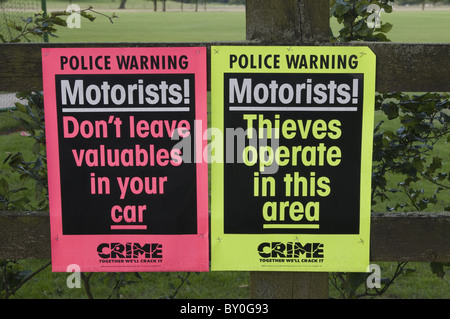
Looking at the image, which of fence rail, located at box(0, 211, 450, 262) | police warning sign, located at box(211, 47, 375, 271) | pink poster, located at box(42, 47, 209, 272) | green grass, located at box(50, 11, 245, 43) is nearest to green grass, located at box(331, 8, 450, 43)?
green grass, located at box(50, 11, 245, 43)

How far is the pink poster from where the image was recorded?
7.42 feet

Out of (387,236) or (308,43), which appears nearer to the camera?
(308,43)

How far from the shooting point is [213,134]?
228cm

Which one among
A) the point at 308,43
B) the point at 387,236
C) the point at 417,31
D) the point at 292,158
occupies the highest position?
the point at 308,43

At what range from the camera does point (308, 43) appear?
2.23 meters

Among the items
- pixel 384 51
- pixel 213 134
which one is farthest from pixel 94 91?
pixel 384 51

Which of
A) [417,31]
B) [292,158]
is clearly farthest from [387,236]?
[417,31]

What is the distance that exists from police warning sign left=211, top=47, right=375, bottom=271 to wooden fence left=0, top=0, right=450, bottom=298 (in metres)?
0.07

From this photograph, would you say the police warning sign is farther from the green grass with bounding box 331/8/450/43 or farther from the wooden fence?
the green grass with bounding box 331/8/450/43

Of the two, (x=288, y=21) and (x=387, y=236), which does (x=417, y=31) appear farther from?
(x=288, y=21)

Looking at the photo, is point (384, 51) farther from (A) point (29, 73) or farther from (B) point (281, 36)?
(A) point (29, 73)

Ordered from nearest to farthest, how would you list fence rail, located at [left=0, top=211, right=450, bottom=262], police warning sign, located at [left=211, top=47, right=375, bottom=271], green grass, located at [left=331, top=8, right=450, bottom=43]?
police warning sign, located at [left=211, top=47, right=375, bottom=271], fence rail, located at [left=0, top=211, right=450, bottom=262], green grass, located at [left=331, top=8, right=450, bottom=43]

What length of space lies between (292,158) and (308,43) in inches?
17.3
